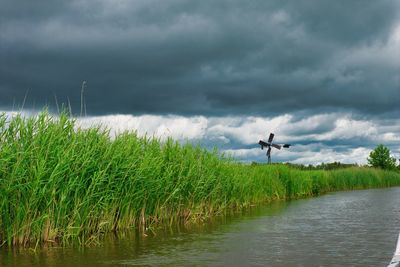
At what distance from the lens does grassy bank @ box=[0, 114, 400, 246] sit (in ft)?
27.3

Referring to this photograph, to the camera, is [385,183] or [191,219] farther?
[385,183]

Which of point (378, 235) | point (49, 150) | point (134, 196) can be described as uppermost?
point (49, 150)

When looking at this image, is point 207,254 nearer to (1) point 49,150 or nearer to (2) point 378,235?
(1) point 49,150

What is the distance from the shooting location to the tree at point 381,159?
59969mm

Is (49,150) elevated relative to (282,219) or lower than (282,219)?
elevated

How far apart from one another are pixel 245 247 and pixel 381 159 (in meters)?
56.0

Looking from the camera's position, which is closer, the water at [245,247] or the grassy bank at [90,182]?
the water at [245,247]

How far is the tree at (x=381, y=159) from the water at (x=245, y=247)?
164 ft

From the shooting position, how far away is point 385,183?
4206cm

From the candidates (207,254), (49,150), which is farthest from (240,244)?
(49,150)

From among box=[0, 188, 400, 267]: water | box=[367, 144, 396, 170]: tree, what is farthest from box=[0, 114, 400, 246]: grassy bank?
box=[367, 144, 396, 170]: tree

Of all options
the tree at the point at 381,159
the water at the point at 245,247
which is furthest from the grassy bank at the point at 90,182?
the tree at the point at 381,159

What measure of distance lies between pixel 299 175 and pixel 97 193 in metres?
18.1

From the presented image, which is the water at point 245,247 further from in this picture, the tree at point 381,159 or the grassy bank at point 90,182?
the tree at point 381,159
